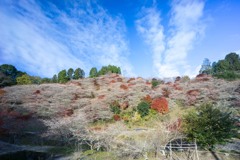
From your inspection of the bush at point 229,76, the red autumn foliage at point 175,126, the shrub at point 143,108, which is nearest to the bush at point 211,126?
the red autumn foliage at point 175,126

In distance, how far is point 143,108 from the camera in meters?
24.8

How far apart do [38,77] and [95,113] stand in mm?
25718

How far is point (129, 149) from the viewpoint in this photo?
1421cm

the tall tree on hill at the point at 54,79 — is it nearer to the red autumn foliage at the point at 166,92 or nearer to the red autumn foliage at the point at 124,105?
the red autumn foliage at the point at 124,105

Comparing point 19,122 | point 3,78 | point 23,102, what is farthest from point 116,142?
point 3,78

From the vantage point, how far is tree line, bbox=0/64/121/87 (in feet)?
124

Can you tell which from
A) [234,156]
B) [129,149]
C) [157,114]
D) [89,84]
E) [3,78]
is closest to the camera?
[234,156]

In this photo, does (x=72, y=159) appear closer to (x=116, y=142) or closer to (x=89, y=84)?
(x=116, y=142)

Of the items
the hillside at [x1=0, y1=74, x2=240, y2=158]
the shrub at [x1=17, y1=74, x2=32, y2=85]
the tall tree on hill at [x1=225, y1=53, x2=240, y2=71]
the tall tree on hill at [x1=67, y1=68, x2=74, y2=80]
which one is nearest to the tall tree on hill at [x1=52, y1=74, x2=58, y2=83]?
the tall tree on hill at [x1=67, y1=68, x2=74, y2=80]

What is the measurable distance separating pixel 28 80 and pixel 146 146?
3364cm

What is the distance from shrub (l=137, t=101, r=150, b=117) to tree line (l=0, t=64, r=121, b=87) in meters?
21.3

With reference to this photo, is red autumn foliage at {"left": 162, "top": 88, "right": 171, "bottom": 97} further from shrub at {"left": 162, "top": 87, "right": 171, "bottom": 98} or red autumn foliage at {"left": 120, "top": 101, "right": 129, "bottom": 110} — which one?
red autumn foliage at {"left": 120, "top": 101, "right": 129, "bottom": 110}

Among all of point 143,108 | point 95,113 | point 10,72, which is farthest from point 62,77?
point 143,108

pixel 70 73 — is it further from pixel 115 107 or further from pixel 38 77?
pixel 115 107
